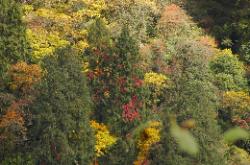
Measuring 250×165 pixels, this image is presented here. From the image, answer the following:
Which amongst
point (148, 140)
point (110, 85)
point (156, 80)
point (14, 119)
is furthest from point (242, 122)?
point (14, 119)

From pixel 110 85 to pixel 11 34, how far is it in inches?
260

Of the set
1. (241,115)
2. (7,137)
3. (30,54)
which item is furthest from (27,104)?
(241,115)

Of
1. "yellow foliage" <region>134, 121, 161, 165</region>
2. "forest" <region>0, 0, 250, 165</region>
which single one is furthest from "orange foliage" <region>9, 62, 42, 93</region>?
"yellow foliage" <region>134, 121, 161, 165</region>

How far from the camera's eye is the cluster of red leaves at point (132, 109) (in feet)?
92.0

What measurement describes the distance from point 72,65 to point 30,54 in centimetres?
362

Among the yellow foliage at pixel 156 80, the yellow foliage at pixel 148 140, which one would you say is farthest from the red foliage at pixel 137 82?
the yellow foliage at pixel 148 140

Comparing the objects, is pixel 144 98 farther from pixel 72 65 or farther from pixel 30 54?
A: pixel 30 54

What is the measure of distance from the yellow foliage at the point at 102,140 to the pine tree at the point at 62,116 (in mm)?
755

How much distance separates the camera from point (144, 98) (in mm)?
29297

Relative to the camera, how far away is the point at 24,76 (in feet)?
90.3

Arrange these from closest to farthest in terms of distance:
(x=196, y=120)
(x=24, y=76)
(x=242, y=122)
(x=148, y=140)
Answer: (x=196, y=120)
(x=148, y=140)
(x=24, y=76)
(x=242, y=122)

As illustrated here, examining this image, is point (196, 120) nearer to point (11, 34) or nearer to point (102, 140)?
point (102, 140)

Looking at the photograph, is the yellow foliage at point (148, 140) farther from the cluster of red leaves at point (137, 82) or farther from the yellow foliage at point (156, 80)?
the yellow foliage at point (156, 80)

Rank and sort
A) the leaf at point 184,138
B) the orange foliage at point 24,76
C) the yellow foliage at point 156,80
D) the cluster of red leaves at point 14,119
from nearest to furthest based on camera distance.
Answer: the leaf at point 184,138
the cluster of red leaves at point 14,119
the orange foliage at point 24,76
the yellow foliage at point 156,80
